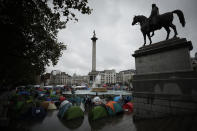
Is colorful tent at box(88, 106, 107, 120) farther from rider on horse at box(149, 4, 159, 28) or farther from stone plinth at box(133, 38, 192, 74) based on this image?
rider on horse at box(149, 4, 159, 28)

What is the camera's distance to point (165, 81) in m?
6.10

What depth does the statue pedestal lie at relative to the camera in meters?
5.28

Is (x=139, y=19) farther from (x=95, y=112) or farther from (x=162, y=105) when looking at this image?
(x=95, y=112)

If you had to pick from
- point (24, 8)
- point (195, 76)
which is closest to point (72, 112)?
point (24, 8)

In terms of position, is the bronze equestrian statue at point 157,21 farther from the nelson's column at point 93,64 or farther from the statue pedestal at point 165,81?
the nelson's column at point 93,64

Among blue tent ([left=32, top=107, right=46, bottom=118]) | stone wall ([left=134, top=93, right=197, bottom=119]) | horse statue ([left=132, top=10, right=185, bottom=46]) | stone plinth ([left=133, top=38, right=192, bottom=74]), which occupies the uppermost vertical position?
horse statue ([left=132, top=10, right=185, bottom=46])

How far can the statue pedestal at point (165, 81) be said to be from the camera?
17.3 feet

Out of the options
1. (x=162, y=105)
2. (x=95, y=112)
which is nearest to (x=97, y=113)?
(x=95, y=112)

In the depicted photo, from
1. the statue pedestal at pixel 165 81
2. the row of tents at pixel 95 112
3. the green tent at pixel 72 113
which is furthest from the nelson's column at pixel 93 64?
the statue pedestal at pixel 165 81

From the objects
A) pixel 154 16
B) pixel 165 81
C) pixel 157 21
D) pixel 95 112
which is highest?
pixel 154 16

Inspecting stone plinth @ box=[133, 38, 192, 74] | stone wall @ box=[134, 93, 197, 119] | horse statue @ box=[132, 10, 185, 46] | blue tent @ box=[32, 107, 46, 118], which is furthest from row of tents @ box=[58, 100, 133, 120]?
horse statue @ box=[132, 10, 185, 46]

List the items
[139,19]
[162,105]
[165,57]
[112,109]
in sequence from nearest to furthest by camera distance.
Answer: [162,105], [165,57], [139,19], [112,109]

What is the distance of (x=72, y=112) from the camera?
898 cm

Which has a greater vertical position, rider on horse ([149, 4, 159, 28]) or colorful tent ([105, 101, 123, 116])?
rider on horse ([149, 4, 159, 28])
